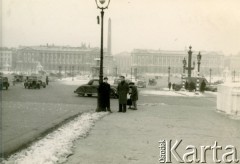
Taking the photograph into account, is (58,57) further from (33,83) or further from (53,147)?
(53,147)

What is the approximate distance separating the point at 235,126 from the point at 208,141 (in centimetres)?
391

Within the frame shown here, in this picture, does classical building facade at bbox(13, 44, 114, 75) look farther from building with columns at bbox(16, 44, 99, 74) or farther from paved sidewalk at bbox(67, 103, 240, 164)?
paved sidewalk at bbox(67, 103, 240, 164)

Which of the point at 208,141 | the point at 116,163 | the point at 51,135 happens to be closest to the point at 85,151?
the point at 116,163

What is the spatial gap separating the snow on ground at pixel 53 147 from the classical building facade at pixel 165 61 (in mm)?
169007

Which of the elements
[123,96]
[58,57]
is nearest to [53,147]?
[123,96]

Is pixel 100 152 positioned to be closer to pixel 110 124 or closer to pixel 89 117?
pixel 110 124

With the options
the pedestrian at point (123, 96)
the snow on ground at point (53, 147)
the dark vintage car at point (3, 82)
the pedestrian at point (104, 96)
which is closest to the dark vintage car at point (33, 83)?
the dark vintage car at point (3, 82)

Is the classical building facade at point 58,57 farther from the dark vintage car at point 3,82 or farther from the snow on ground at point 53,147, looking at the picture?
the snow on ground at point 53,147

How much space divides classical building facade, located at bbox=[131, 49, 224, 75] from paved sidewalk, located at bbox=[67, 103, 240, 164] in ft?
547

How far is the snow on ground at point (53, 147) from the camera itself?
7.47 meters

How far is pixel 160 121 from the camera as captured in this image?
559 inches

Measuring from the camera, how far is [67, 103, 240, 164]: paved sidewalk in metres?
7.93

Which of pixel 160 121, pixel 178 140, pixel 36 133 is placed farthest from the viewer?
pixel 160 121

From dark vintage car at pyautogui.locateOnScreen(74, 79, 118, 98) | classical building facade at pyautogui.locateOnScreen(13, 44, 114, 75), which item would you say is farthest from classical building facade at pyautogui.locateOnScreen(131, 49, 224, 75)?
dark vintage car at pyautogui.locateOnScreen(74, 79, 118, 98)
